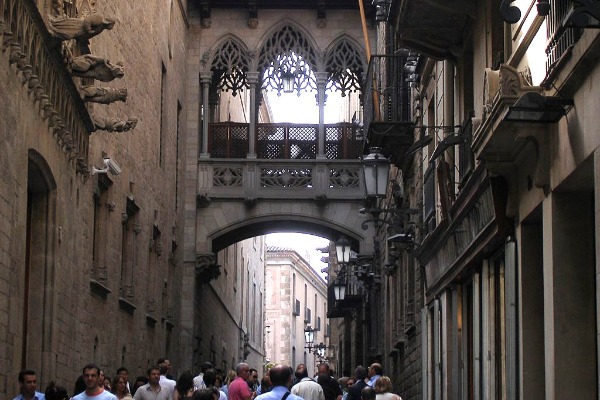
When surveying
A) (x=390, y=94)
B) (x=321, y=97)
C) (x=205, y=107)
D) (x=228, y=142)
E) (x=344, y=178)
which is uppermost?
(x=321, y=97)

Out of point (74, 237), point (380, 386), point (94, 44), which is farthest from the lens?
point (94, 44)

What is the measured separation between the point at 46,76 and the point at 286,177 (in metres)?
18.4

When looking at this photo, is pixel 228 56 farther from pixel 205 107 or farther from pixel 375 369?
pixel 375 369

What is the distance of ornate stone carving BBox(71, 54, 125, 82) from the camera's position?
1742 centimetres

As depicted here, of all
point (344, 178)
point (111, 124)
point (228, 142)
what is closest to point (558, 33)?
point (111, 124)

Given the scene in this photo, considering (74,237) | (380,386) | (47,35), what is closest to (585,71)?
(380,386)

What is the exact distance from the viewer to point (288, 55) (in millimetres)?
35656

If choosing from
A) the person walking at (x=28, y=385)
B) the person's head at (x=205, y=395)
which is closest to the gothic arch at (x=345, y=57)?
the person walking at (x=28, y=385)

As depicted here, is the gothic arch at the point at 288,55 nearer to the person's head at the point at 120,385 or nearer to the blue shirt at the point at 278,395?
the person's head at the point at 120,385

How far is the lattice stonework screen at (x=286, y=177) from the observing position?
34812mm

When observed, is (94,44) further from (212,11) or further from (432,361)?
(212,11)

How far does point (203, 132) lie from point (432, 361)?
48.9ft

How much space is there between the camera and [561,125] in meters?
11.1

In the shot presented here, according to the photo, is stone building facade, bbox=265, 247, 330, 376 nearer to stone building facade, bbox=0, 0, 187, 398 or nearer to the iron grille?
stone building facade, bbox=0, 0, 187, 398
